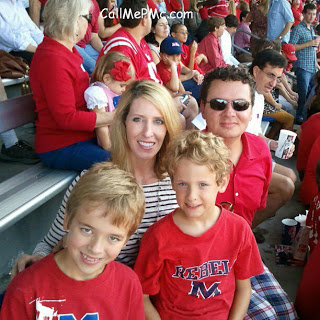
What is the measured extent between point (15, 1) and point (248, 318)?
374 centimetres

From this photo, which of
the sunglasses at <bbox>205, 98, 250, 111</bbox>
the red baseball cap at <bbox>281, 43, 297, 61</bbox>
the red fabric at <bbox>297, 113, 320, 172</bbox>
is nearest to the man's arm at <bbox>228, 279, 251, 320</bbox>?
the sunglasses at <bbox>205, 98, 250, 111</bbox>

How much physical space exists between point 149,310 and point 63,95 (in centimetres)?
144

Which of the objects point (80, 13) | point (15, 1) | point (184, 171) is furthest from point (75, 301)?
point (15, 1)

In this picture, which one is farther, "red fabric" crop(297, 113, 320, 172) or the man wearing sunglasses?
"red fabric" crop(297, 113, 320, 172)

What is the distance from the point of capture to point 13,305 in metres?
1.31

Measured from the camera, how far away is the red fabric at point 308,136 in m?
3.69

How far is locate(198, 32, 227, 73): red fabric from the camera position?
6.49 m

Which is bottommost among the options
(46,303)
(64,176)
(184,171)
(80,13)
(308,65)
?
(308,65)

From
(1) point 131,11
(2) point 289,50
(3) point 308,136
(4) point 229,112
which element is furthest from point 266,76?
(2) point 289,50

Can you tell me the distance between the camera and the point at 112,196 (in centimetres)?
140

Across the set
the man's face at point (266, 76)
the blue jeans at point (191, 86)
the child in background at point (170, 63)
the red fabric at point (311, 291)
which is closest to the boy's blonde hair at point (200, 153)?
the red fabric at point (311, 291)

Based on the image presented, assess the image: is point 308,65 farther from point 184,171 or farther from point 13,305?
point 13,305

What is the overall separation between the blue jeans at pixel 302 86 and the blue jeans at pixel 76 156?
15.7 feet

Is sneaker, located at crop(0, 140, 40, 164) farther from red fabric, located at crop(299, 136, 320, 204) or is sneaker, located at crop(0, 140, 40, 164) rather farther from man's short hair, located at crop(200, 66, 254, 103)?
red fabric, located at crop(299, 136, 320, 204)
